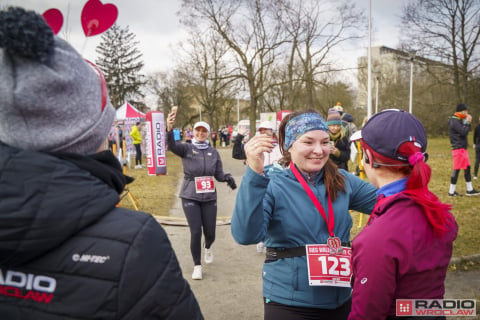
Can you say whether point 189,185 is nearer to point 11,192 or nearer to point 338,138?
point 338,138

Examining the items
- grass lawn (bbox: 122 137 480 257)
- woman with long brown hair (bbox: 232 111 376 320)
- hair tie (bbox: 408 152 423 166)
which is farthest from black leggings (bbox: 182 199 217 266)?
hair tie (bbox: 408 152 423 166)

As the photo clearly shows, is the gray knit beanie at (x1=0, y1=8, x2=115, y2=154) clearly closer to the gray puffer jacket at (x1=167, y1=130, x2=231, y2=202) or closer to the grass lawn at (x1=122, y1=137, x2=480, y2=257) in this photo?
the gray puffer jacket at (x1=167, y1=130, x2=231, y2=202)

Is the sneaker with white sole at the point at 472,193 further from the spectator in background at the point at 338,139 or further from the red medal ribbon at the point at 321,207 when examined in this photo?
the red medal ribbon at the point at 321,207

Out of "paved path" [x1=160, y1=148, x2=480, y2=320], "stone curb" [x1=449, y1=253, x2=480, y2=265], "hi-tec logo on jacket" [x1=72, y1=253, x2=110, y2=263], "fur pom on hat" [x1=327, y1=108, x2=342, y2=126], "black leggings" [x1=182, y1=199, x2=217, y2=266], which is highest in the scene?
"fur pom on hat" [x1=327, y1=108, x2=342, y2=126]

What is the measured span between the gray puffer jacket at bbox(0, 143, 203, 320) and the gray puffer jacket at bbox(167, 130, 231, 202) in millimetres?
4361

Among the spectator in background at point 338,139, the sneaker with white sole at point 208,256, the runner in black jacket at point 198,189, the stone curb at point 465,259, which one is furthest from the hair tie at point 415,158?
the spectator in background at point 338,139

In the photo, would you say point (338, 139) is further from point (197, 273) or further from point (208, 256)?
point (197, 273)

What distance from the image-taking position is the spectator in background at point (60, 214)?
897 mm

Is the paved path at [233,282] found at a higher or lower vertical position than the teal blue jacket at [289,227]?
lower

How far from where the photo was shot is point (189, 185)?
5.44 m

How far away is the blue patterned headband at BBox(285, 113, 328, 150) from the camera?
2531 millimetres

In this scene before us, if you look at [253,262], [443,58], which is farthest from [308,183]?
[443,58]

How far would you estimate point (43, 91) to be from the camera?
93 centimetres

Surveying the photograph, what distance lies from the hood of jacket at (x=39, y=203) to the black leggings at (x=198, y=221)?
14.6 ft
